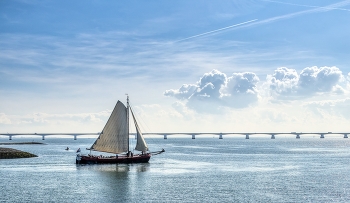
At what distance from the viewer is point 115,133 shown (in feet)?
333

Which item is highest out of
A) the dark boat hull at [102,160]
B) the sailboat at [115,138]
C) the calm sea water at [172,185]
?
the sailboat at [115,138]

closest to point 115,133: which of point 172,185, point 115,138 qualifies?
point 115,138

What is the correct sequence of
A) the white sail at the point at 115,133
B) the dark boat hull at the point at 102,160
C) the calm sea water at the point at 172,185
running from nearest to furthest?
1. the calm sea water at the point at 172,185
2. the white sail at the point at 115,133
3. the dark boat hull at the point at 102,160

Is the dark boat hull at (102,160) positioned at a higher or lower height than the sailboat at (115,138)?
lower

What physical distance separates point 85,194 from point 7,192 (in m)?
11.7

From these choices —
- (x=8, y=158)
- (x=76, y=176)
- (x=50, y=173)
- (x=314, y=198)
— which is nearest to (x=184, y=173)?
(x=76, y=176)

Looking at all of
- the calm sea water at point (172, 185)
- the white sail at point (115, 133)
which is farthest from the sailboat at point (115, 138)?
the calm sea water at point (172, 185)

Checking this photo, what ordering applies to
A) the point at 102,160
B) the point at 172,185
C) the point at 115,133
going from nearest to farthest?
the point at 172,185 < the point at 115,133 < the point at 102,160

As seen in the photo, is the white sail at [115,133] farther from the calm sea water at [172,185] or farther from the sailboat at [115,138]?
the calm sea water at [172,185]

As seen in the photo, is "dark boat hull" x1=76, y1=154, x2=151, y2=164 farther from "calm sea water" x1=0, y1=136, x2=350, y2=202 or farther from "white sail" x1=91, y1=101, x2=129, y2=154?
"calm sea water" x1=0, y1=136, x2=350, y2=202

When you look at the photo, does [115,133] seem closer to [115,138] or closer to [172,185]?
[115,138]

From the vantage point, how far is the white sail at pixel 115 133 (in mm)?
101000

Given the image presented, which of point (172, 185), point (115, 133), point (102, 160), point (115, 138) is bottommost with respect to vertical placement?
point (172, 185)

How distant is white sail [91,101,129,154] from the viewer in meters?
101
